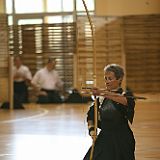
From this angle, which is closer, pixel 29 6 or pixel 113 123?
pixel 113 123

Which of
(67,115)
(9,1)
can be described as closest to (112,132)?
(67,115)

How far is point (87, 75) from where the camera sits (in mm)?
13750

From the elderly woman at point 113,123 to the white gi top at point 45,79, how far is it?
925 centimetres

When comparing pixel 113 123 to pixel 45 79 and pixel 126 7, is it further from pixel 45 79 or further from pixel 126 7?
pixel 126 7

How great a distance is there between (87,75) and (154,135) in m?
6.70

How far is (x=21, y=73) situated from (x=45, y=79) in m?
0.69

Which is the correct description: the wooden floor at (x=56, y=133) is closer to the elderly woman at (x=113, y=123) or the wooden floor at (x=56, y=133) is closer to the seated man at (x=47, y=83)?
the seated man at (x=47, y=83)

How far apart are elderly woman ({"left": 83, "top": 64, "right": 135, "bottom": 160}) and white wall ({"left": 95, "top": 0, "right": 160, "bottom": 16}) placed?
10603 millimetres

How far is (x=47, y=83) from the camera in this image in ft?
43.9

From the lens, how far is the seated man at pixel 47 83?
13312 millimetres

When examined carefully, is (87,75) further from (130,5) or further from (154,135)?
(154,135)

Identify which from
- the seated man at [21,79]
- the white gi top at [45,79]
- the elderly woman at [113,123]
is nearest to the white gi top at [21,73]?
the seated man at [21,79]

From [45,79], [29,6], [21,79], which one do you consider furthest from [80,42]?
[29,6]

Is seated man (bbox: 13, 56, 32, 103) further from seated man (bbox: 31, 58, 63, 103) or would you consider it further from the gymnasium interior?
the gymnasium interior
